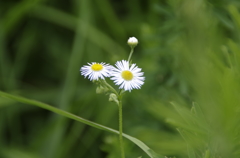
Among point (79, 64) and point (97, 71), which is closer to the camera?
point (97, 71)

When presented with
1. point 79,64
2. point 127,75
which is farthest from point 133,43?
point 79,64

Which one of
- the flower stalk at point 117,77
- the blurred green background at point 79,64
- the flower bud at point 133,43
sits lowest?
the flower stalk at point 117,77

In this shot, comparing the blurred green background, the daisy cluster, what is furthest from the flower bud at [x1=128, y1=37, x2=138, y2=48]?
the blurred green background

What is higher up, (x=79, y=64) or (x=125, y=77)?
(x=79, y=64)

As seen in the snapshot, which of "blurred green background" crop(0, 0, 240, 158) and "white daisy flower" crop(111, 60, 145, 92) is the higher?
"blurred green background" crop(0, 0, 240, 158)

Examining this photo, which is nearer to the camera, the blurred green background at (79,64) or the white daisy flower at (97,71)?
the white daisy flower at (97,71)

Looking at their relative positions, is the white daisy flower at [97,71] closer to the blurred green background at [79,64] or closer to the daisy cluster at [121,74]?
the daisy cluster at [121,74]

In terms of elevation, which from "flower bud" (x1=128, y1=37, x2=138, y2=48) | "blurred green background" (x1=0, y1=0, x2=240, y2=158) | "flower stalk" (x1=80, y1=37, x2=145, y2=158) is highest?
"blurred green background" (x1=0, y1=0, x2=240, y2=158)

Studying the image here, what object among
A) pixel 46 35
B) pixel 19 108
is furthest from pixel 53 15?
pixel 19 108

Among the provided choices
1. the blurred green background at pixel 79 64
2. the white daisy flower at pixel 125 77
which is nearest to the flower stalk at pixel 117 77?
the white daisy flower at pixel 125 77

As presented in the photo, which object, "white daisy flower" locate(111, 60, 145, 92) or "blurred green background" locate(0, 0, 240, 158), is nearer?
"white daisy flower" locate(111, 60, 145, 92)

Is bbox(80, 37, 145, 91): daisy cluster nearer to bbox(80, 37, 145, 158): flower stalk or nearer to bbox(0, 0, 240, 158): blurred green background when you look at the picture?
bbox(80, 37, 145, 158): flower stalk

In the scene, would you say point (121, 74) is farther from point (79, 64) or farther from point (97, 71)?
point (79, 64)
